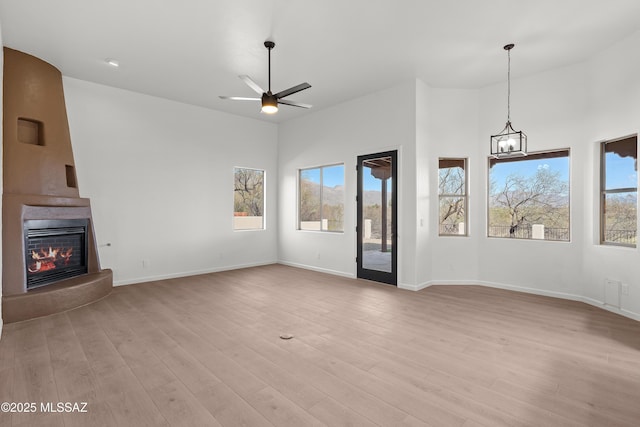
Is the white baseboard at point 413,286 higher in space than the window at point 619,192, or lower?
lower

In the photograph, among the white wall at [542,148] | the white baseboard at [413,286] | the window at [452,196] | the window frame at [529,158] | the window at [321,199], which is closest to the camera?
the white wall at [542,148]

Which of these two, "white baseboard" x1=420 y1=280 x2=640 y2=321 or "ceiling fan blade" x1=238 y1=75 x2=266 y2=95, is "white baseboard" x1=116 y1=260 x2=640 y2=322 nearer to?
"white baseboard" x1=420 y1=280 x2=640 y2=321

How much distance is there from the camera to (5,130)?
3.90 meters

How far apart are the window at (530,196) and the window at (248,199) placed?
15.9 feet

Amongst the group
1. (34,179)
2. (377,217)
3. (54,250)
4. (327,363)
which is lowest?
(327,363)

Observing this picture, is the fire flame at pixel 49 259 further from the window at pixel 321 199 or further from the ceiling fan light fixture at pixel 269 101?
the window at pixel 321 199

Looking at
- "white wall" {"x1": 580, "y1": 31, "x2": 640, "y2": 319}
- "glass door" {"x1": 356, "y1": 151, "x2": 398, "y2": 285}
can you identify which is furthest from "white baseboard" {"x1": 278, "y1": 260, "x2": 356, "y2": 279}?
"white wall" {"x1": 580, "y1": 31, "x2": 640, "y2": 319}

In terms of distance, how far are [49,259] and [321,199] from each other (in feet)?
15.3

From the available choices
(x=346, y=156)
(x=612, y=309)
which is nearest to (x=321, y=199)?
(x=346, y=156)

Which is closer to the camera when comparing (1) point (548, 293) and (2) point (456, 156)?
(1) point (548, 293)

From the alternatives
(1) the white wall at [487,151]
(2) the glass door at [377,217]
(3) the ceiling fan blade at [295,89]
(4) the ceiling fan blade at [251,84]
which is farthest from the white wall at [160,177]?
(3) the ceiling fan blade at [295,89]

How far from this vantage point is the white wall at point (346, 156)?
5.26m

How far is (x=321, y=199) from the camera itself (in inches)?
272

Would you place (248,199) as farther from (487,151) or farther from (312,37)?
(487,151)
